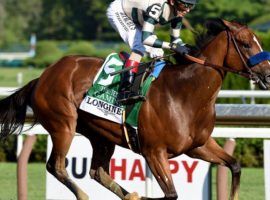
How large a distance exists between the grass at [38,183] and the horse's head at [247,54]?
2027mm

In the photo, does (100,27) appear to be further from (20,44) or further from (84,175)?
(84,175)

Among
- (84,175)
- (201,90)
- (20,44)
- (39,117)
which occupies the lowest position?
(20,44)

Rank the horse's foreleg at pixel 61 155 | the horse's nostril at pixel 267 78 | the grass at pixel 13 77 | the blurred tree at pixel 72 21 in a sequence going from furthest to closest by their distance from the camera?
1. the blurred tree at pixel 72 21
2. the grass at pixel 13 77
3. the horse's foreleg at pixel 61 155
4. the horse's nostril at pixel 267 78

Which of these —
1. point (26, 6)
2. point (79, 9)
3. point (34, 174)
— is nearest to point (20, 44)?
point (79, 9)

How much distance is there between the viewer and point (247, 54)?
5.88m

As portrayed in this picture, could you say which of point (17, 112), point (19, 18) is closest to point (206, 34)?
point (17, 112)

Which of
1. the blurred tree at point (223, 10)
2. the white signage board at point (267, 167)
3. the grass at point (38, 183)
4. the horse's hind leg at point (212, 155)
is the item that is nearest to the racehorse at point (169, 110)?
the horse's hind leg at point (212, 155)

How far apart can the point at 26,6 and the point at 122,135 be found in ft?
329

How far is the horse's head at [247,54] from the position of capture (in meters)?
5.78

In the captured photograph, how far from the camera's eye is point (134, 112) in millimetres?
6141

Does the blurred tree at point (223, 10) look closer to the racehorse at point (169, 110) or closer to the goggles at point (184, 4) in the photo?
the racehorse at point (169, 110)

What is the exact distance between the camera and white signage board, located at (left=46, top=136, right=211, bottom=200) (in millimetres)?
6664

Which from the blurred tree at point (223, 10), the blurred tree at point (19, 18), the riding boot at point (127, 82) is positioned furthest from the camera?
the blurred tree at point (19, 18)

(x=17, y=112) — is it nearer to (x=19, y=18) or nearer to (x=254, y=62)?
(x=254, y=62)
